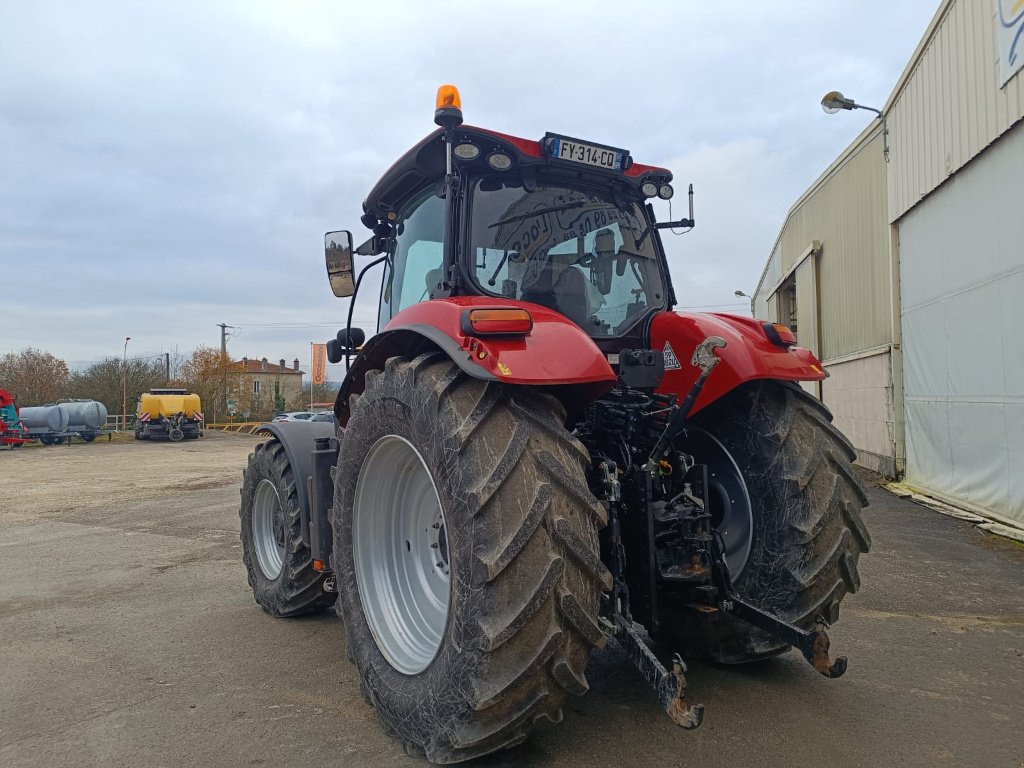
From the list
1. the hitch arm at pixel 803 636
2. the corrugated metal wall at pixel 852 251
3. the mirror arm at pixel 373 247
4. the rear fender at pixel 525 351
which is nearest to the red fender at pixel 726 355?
the rear fender at pixel 525 351

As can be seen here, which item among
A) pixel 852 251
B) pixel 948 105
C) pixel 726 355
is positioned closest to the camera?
pixel 726 355

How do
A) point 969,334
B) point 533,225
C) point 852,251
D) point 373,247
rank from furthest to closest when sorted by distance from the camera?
point 852,251, point 969,334, point 373,247, point 533,225

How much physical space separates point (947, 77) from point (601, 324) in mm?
8029

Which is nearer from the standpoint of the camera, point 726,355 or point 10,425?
point 726,355

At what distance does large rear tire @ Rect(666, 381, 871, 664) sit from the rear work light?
132cm

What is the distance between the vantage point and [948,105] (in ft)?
28.9

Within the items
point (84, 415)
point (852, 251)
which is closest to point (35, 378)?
point (84, 415)

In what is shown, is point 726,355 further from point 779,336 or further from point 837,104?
point 837,104

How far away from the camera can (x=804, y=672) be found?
11.1 ft

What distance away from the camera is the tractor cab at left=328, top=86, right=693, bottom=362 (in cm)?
328

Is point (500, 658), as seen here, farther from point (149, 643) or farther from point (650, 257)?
point (149, 643)

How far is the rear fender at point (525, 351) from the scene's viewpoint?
2.36 meters

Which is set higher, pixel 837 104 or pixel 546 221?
pixel 837 104

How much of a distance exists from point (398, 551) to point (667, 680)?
1.43 metres
